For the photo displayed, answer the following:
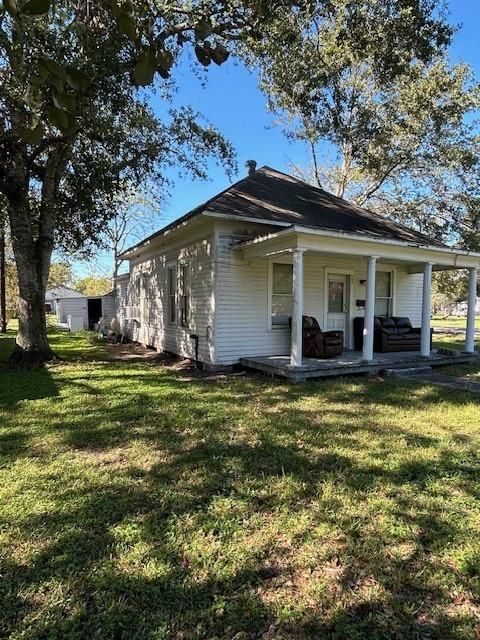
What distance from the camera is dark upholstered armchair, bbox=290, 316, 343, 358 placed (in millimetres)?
8930

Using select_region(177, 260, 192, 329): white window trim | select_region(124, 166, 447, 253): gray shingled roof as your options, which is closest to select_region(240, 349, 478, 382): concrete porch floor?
select_region(177, 260, 192, 329): white window trim

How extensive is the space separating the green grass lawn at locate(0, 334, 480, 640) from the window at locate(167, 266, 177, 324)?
5.98 metres

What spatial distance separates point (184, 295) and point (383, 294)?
553 cm

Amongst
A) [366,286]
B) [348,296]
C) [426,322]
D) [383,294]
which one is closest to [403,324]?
[383,294]

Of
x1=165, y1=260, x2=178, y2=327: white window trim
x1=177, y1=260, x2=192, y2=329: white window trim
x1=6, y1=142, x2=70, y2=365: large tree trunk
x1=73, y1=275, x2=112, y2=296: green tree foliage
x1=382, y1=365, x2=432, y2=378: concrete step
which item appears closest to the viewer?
x1=382, y1=365, x2=432, y2=378: concrete step

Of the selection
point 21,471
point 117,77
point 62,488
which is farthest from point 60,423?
point 117,77

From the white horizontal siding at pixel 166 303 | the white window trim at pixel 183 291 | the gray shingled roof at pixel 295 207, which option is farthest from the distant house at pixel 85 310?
the gray shingled roof at pixel 295 207

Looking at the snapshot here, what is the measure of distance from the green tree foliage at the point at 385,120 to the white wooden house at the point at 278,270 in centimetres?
248

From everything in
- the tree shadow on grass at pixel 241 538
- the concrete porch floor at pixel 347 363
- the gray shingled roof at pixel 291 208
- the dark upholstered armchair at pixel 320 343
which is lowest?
the tree shadow on grass at pixel 241 538

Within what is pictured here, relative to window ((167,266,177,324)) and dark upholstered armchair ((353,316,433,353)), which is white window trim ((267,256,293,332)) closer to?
dark upholstered armchair ((353,316,433,353))

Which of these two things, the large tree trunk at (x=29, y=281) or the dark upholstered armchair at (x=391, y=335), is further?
the dark upholstered armchair at (x=391, y=335)

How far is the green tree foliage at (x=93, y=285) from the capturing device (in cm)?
5524

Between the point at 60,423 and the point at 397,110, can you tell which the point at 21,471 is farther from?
the point at 397,110

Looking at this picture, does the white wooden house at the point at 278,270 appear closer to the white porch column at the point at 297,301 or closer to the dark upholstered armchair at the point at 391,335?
the white porch column at the point at 297,301
